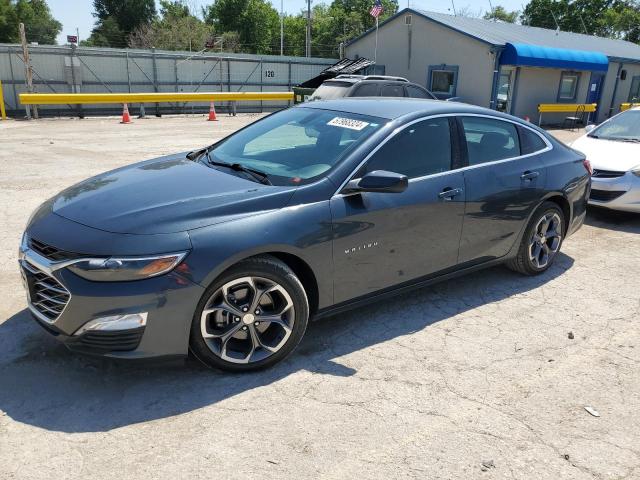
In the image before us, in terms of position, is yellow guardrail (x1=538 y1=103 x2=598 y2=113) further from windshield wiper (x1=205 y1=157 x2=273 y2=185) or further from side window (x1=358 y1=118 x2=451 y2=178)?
windshield wiper (x1=205 y1=157 x2=273 y2=185)

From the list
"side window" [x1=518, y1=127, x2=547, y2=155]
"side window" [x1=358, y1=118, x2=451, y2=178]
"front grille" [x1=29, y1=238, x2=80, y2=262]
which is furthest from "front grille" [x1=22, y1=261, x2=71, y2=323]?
"side window" [x1=518, y1=127, x2=547, y2=155]

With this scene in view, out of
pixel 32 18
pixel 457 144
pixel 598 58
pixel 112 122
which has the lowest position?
pixel 112 122

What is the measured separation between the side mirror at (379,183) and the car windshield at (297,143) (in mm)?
225

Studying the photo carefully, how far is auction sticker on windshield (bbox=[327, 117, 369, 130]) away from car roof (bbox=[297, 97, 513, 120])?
5.3 inches

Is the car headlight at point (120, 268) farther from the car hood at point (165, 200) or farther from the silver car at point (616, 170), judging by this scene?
the silver car at point (616, 170)

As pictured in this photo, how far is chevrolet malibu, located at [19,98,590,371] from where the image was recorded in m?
2.93

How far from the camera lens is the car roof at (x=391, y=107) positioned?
13.7ft

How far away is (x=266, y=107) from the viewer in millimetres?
24797

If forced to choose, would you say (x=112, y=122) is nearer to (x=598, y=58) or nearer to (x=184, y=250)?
(x=184, y=250)

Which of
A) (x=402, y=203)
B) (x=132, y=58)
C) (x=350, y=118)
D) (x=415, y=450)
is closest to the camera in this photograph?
(x=415, y=450)

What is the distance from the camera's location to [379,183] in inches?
137

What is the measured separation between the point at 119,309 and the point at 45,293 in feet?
1.81

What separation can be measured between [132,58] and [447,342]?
21.3 meters

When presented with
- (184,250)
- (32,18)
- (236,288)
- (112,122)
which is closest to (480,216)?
(236,288)
